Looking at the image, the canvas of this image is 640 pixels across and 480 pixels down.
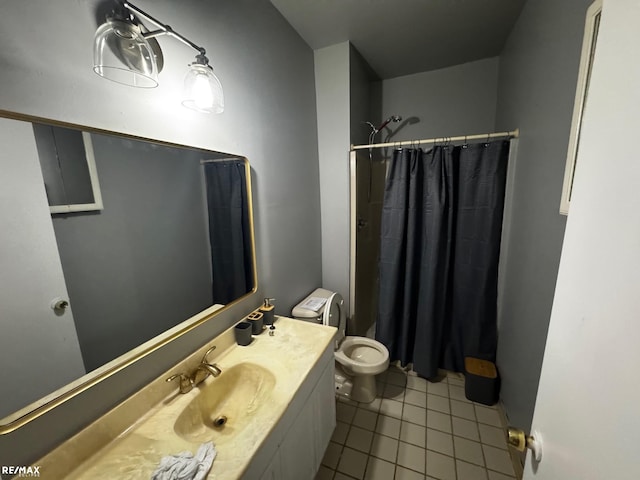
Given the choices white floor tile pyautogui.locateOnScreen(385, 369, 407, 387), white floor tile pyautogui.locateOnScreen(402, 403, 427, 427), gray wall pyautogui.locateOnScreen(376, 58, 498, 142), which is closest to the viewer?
white floor tile pyautogui.locateOnScreen(402, 403, 427, 427)

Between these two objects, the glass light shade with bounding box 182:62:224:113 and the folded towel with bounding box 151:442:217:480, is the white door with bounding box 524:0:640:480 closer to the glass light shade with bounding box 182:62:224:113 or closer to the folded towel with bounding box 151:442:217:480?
the folded towel with bounding box 151:442:217:480

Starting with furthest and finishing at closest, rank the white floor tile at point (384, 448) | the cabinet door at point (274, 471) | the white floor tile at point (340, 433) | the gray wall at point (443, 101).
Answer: the gray wall at point (443, 101) → the white floor tile at point (340, 433) → the white floor tile at point (384, 448) → the cabinet door at point (274, 471)

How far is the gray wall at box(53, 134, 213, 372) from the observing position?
774 mm

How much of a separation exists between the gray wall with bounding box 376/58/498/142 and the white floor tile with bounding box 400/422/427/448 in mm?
2377

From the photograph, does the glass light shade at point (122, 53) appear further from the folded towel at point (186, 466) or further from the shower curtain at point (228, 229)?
the folded towel at point (186, 466)

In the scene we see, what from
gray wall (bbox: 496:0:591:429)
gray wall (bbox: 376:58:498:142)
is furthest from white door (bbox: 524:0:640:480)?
gray wall (bbox: 376:58:498:142)

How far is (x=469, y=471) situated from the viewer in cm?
141

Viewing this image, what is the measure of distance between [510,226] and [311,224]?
139cm

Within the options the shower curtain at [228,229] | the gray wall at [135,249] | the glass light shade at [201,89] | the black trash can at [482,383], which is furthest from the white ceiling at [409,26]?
the black trash can at [482,383]

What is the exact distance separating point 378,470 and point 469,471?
501 millimetres

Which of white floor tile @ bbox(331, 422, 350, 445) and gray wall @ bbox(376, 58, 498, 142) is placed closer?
white floor tile @ bbox(331, 422, 350, 445)

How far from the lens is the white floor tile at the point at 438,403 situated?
182cm

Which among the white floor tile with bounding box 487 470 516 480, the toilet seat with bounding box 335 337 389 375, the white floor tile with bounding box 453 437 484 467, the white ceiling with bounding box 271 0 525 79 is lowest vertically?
the white floor tile with bounding box 487 470 516 480

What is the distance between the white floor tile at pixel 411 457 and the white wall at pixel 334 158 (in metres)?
1.03
